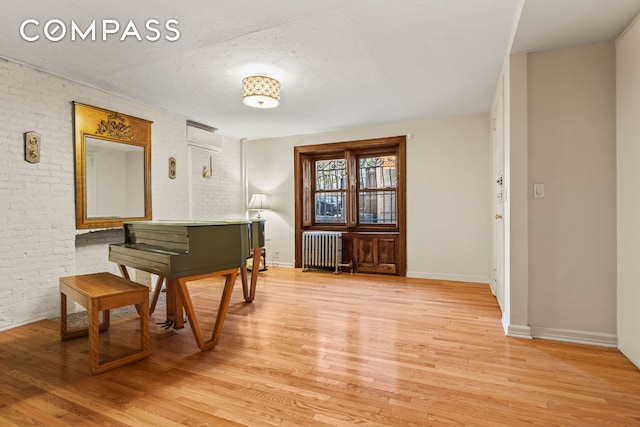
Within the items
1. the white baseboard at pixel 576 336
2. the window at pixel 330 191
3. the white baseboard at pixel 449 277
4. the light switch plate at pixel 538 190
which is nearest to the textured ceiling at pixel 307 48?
the light switch plate at pixel 538 190

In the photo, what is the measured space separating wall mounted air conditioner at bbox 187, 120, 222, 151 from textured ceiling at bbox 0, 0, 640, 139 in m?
0.74

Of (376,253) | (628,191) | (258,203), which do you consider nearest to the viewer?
(628,191)

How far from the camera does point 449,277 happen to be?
508 cm

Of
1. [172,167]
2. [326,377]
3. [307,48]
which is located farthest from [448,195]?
[172,167]

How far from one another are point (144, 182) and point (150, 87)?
1.25 metres

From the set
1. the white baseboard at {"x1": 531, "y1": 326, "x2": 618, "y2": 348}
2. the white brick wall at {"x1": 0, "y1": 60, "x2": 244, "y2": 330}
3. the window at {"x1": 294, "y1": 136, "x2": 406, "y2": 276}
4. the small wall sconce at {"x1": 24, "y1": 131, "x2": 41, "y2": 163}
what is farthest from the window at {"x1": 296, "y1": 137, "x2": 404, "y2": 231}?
the small wall sconce at {"x1": 24, "y1": 131, "x2": 41, "y2": 163}

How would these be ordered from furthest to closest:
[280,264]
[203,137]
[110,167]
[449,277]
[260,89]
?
[280,264] < [203,137] < [449,277] < [110,167] < [260,89]

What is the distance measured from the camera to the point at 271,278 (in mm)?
5301

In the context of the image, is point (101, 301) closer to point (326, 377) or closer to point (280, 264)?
point (326, 377)

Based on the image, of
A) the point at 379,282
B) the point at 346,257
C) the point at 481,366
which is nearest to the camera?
the point at 481,366

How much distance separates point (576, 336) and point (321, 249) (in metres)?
3.79

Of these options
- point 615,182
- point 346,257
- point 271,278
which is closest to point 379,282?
point 346,257

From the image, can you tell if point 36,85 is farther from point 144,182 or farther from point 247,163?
point 247,163

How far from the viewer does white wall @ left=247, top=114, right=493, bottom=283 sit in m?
4.88
